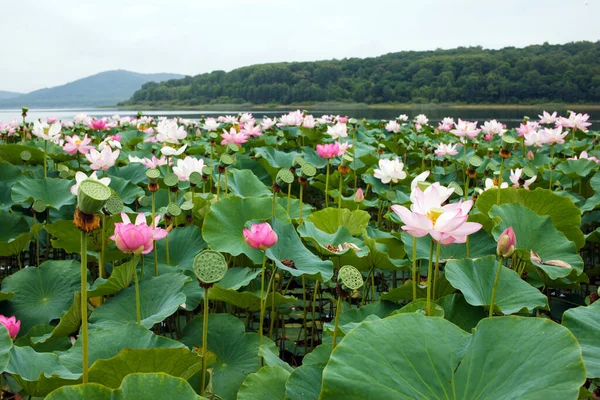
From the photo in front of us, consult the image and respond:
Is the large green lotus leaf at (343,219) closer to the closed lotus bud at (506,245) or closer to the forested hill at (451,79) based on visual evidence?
the closed lotus bud at (506,245)

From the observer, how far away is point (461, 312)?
146 cm

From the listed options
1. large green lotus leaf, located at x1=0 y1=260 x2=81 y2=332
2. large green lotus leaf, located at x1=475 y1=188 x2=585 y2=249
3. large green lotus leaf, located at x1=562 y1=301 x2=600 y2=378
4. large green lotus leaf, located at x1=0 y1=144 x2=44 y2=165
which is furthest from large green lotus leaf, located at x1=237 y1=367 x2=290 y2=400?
large green lotus leaf, located at x1=0 y1=144 x2=44 y2=165

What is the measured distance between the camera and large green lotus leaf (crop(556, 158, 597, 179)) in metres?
3.42

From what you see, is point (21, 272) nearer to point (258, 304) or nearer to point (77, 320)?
point (77, 320)

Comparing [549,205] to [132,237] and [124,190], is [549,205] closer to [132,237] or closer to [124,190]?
[132,237]

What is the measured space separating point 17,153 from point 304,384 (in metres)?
3.39

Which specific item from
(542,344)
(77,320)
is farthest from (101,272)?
(542,344)

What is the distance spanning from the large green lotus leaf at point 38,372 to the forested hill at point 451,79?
1364 inches

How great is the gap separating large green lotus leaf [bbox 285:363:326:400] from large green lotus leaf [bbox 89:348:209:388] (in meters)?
0.22

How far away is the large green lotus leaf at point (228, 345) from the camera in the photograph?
1451mm

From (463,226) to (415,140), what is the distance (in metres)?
5.12

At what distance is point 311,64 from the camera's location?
42.4 metres

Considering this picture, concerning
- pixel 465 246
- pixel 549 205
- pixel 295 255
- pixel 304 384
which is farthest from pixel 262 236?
pixel 549 205

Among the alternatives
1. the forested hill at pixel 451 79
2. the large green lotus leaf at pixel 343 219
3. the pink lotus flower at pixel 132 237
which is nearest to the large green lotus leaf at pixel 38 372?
the pink lotus flower at pixel 132 237
